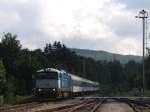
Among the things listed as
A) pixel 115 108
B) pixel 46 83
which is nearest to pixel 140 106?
pixel 115 108

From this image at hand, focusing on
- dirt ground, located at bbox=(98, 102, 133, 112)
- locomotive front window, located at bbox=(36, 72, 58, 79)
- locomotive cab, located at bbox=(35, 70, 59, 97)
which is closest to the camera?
dirt ground, located at bbox=(98, 102, 133, 112)

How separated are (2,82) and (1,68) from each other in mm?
1801

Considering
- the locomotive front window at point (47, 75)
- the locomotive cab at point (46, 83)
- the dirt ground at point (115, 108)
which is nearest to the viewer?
the dirt ground at point (115, 108)

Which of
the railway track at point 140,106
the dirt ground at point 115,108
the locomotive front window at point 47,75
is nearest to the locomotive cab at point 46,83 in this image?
the locomotive front window at point 47,75

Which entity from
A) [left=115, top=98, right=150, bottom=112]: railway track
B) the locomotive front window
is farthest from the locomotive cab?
[left=115, top=98, right=150, bottom=112]: railway track

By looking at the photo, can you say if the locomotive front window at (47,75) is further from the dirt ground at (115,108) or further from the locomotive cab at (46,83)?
the dirt ground at (115,108)

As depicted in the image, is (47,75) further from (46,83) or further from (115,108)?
(115,108)

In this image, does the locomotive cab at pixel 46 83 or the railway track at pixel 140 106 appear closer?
the railway track at pixel 140 106

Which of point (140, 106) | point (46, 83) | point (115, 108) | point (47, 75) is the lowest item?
point (140, 106)

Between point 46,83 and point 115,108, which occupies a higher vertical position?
point 46,83

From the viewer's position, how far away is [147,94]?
6550cm

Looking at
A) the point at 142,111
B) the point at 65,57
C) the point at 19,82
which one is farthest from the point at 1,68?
the point at 65,57

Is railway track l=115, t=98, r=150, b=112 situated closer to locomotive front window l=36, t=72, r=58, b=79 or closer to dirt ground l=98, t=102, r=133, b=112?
dirt ground l=98, t=102, r=133, b=112

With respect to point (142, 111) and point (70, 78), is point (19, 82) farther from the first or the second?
point (142, 111)
